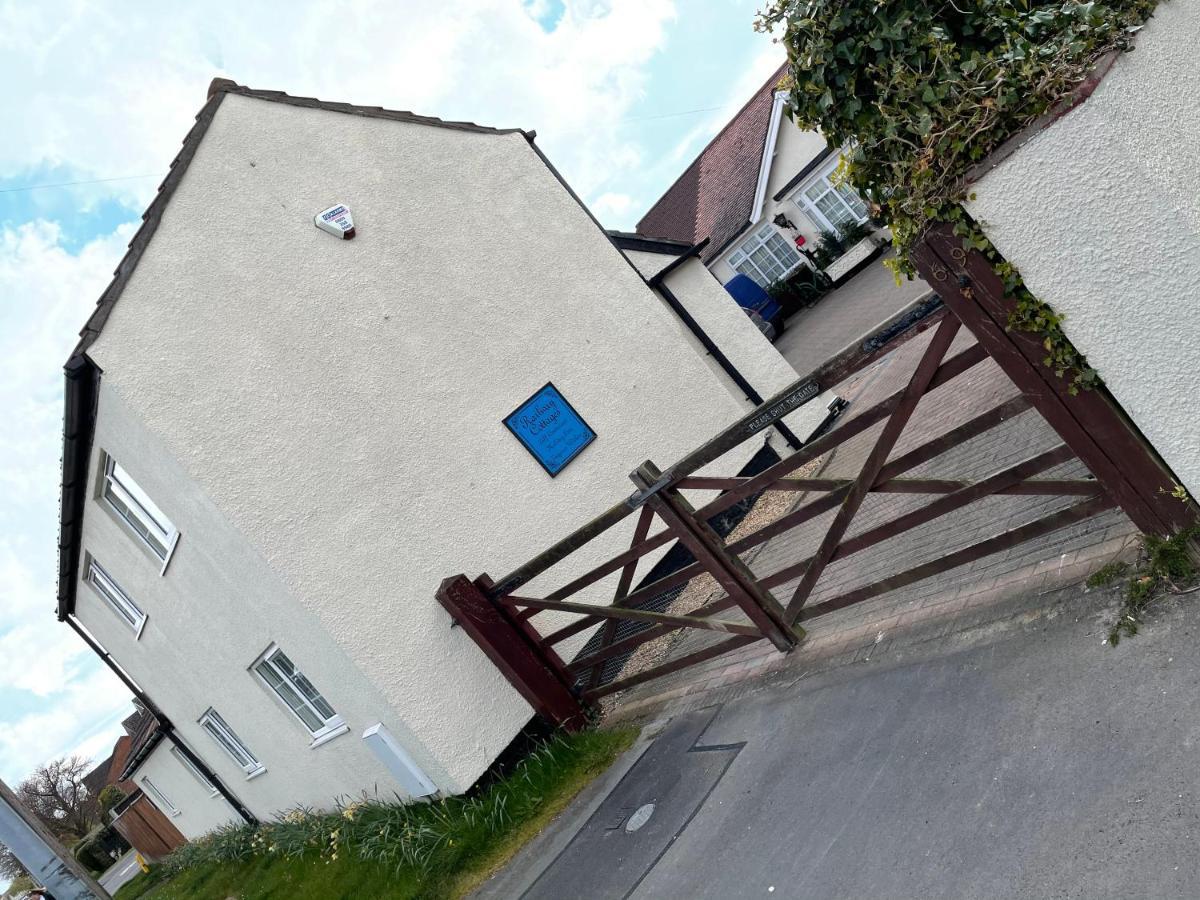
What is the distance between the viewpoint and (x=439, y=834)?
8305 mm

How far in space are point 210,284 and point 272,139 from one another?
186cm

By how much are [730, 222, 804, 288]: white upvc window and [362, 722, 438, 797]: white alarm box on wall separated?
88.5ft

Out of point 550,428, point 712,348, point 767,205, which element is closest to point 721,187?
point 767,205

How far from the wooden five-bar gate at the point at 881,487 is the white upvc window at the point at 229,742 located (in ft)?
20.7

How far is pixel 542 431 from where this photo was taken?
1046 centimetres

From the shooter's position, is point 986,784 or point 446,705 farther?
point 446,705

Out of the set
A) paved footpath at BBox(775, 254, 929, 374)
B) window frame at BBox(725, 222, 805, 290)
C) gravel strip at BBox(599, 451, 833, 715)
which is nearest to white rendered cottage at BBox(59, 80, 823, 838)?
gravel strip at BBox(599, 451, 833, 715)

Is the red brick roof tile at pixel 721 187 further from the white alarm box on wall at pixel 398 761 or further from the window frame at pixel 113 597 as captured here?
the white alarm box on wall at pixel 398 761

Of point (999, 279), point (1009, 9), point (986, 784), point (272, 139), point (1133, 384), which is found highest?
point (272, 139)

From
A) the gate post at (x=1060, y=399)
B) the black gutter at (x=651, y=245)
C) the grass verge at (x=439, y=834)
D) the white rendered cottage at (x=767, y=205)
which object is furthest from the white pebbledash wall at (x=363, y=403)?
the white rendered cottage at (x=767, y=205)

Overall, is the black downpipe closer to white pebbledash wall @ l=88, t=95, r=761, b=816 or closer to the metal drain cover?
white pebbledash wall @ l=88, t=95, r=761, b=816

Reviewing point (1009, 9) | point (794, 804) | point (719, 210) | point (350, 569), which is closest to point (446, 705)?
point (350, 569)

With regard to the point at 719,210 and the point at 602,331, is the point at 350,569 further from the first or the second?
the point at 719,210

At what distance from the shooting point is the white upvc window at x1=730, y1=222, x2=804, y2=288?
110 feet
